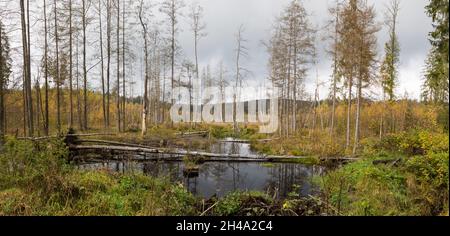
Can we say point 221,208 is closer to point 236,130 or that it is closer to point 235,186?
point 235,186

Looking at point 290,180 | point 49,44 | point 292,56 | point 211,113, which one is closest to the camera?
point 290,180

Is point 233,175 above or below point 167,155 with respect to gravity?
below

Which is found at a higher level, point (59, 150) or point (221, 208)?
point (59, 150)

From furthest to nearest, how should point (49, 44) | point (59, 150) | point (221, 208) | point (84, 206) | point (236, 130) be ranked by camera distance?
point (236, 130)
point (49, 44)
point (59, 150)
point (221, 208)
point (84, 206)

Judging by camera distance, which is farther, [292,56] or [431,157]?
[292,56]

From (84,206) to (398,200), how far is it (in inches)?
265

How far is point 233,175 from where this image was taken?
39.4 feet

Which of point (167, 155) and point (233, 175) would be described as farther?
point (167, 155)

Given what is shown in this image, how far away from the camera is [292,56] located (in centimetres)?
2464

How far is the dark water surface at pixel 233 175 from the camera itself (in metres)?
9.84

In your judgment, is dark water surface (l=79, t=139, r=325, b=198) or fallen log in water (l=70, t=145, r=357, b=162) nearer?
dark water surface (l=79, t=139, r=325, b=198)

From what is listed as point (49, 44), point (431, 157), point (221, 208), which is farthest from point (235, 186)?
point (49, 44)

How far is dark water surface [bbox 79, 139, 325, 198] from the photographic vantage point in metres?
9.84
